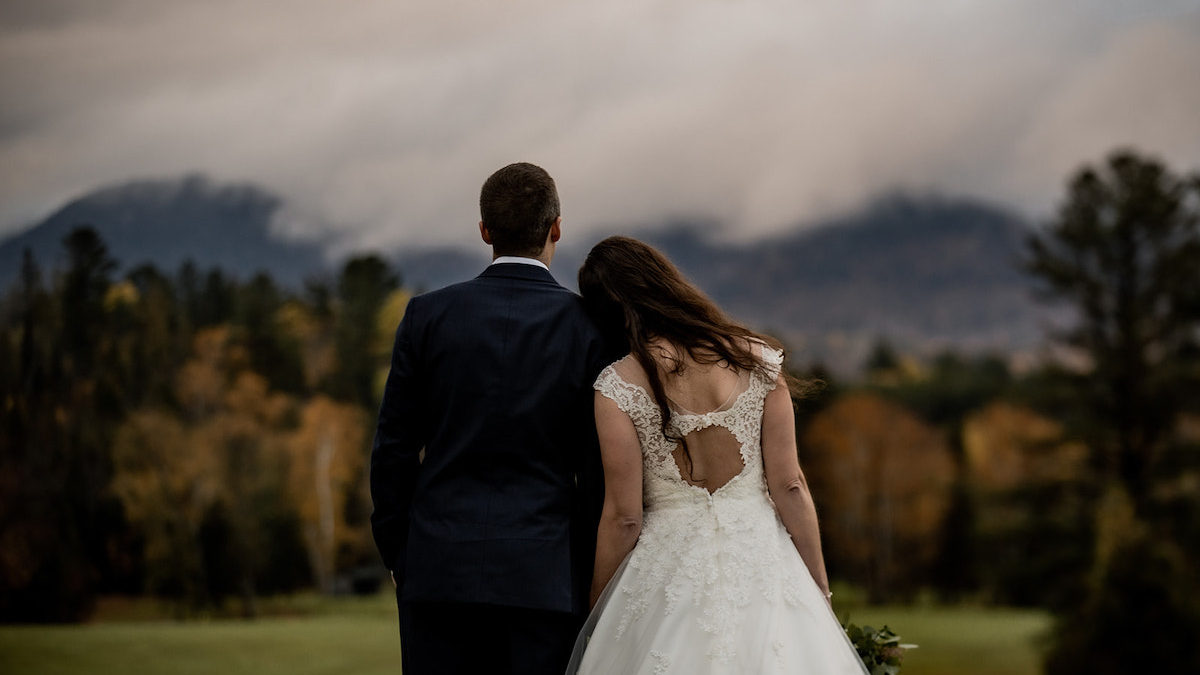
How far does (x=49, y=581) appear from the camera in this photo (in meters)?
13.7

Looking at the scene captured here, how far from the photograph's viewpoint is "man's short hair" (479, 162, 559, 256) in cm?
328

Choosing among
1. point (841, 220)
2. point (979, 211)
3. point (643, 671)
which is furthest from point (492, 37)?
point (979, 211)

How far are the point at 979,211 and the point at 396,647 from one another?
7028 inches

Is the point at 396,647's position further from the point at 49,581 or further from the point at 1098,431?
the point at 1098,431

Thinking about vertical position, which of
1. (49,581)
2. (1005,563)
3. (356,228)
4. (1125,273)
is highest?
(356,228)

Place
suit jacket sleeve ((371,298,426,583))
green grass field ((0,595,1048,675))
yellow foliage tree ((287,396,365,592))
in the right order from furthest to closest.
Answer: yellow foliage tree ((287,396,365,592)) < green grass field ((0,595,1048,675)) < suit jacket sleeve ((371,298,426,583))

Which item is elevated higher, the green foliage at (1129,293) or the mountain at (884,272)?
the mountain at (884,272)

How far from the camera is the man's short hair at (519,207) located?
10.7ft

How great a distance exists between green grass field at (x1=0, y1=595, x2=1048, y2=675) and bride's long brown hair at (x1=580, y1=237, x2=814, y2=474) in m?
11.9

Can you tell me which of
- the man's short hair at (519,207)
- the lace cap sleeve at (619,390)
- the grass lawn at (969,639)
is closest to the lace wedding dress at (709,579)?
the lace cap sleeve at (619,390)

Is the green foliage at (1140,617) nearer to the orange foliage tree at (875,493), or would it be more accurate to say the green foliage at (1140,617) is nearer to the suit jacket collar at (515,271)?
the suit jacket collar at (515,271)

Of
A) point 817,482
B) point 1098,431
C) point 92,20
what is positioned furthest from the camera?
point 817,482

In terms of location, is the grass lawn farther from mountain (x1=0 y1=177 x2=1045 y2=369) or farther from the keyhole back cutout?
mountain (x1=0 y1=177 x2=1045 y2=369)

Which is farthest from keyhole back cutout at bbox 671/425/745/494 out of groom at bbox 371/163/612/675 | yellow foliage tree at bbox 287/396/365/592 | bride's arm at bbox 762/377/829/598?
yellow foliage tree at bbox 287/396/365/592
